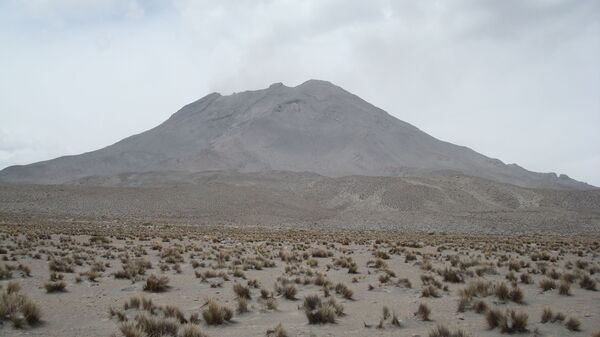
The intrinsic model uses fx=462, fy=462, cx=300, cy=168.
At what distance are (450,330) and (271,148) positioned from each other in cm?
16756

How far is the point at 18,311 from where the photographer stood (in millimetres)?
8938

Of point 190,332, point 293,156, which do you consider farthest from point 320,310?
point 293,156

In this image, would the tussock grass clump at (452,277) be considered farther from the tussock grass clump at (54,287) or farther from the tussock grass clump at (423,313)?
the tussock grass clump at (54,287)

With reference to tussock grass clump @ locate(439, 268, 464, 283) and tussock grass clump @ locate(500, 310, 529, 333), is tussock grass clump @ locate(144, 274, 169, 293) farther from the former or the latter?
tussock grass clump @ locate(500, 310, 529, 333)

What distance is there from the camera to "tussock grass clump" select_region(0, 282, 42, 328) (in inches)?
338

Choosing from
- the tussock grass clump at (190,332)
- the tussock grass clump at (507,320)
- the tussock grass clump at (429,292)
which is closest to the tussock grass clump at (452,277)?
the tussock grass clump at (429,292)

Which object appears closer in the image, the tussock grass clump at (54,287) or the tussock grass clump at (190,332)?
the tussock grass clump at (190,332)

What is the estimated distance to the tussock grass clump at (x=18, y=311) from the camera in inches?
338

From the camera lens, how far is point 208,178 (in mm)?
121688

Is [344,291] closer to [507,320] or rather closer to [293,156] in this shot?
[507,320]

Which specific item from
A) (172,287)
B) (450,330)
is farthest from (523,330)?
(172,287)

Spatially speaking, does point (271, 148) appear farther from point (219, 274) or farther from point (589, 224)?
point (219, 274)

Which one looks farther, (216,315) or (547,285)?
(547,285)

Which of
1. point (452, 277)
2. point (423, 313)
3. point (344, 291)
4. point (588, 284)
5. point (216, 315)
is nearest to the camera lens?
point (216, 315)
